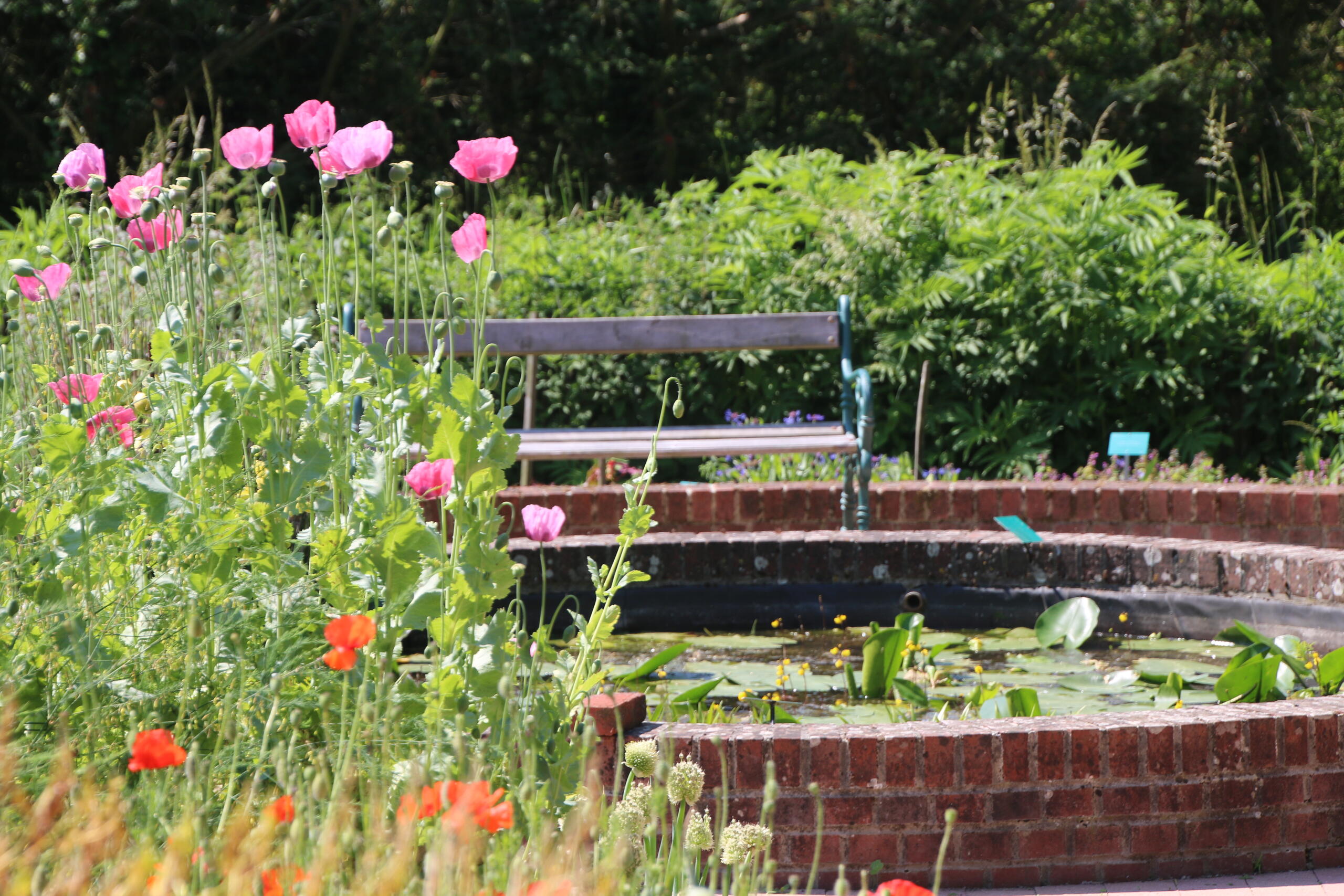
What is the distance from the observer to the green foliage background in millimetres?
11828

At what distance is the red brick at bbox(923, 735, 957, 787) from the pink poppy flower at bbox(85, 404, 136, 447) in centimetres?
141

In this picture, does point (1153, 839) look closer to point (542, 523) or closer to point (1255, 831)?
point (1255, 831)

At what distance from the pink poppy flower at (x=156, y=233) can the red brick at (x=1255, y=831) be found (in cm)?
208

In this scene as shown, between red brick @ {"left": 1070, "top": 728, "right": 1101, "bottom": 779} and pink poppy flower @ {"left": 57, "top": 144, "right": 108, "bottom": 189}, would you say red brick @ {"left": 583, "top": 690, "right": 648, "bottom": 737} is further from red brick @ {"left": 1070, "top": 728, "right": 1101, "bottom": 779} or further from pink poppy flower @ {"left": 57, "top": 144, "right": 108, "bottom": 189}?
pink poppy flower @ {"left": 57, "top": 144, "right": 108, "bottom": 189}

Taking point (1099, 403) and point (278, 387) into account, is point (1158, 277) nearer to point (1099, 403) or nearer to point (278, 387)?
point (1099, 403)

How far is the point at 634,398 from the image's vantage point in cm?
716

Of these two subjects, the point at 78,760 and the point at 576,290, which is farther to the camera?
the point at 576,290

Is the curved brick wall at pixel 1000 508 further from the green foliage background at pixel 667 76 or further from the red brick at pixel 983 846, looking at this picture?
the green foliage background at pixel 667 76

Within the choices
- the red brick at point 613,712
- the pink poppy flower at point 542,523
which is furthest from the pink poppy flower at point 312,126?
the red brick at point 613,712

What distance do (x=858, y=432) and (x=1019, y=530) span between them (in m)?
1.24

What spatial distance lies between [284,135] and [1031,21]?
995 cm

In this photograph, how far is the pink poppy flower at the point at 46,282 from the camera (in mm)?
2359

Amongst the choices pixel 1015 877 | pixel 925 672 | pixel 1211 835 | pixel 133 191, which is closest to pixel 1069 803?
pixel 1015 877

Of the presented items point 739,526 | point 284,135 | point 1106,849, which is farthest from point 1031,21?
point 1106,849
